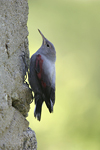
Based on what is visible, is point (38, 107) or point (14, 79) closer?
point (14, 79)

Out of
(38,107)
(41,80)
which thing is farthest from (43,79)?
(38,107)

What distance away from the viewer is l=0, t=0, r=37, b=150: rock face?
6.06 feet

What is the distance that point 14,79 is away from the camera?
6.49ft

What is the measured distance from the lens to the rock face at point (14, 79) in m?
1.85

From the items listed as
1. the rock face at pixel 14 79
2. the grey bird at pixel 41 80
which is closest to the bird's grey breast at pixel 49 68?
the grey bird at pixel 41 80

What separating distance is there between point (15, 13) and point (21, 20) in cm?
9

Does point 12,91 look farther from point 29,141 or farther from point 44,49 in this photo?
point 44,49

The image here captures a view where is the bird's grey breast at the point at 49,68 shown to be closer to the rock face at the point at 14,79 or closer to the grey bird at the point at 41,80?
the grey bird at the point at 41,80

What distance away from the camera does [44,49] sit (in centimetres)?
254

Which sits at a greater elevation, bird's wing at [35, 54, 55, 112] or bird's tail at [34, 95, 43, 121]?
bird's wing at [35, 54, 55, 112]

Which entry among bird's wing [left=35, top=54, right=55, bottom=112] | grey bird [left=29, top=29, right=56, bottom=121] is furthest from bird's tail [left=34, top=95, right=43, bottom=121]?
bird's wing [left=35, top=54, right=55, bottom=112]

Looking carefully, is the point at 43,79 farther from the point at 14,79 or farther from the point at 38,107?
the point at 14,79

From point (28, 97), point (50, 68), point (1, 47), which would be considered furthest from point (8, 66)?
point (50, 68)

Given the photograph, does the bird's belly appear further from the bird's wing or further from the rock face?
the rock face
